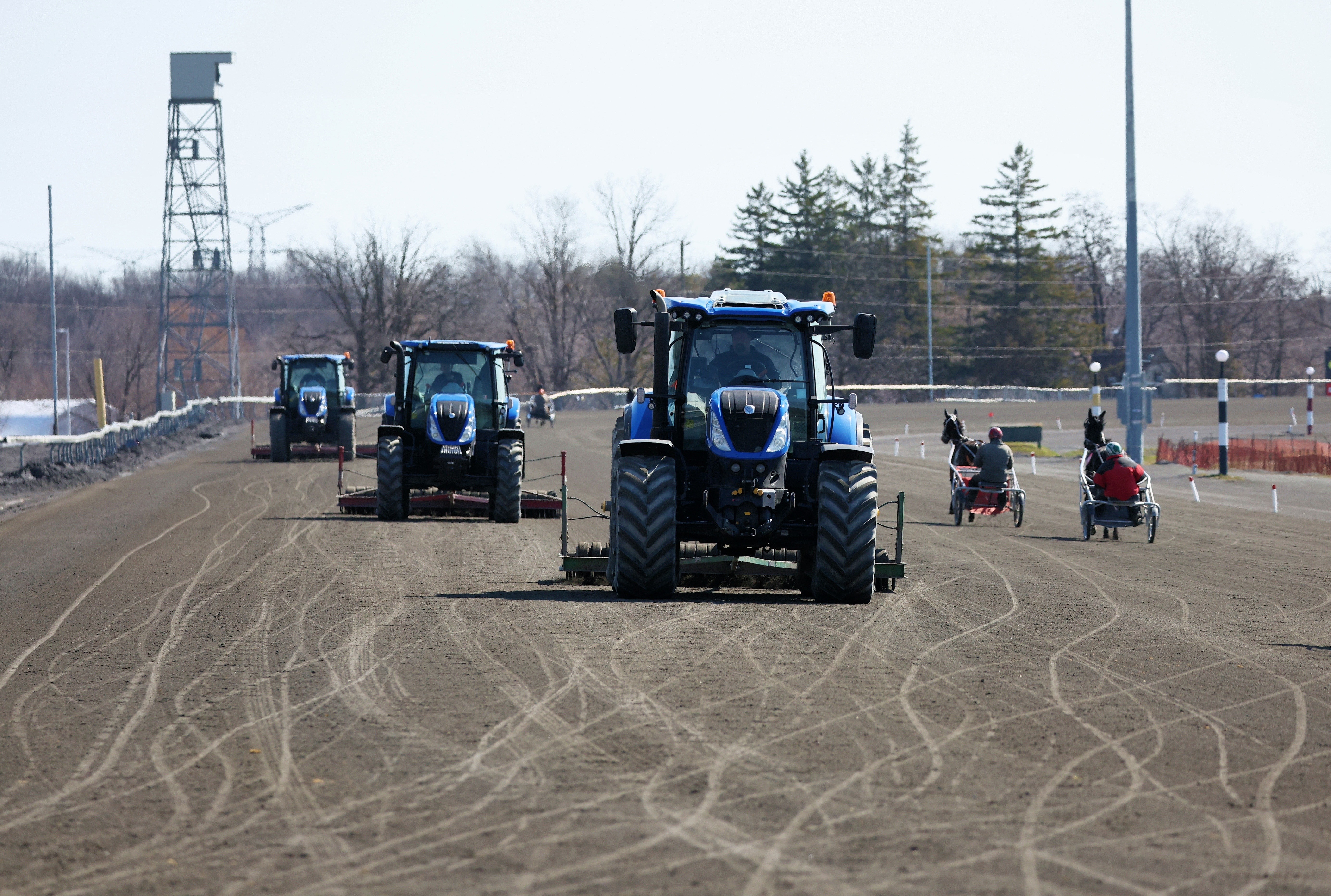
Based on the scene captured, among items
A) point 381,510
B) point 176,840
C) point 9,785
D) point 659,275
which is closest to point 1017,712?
point 176,840

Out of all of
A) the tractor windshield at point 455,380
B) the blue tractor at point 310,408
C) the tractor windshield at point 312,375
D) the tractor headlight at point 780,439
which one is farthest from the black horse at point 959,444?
the tractor windshield at point 312,375

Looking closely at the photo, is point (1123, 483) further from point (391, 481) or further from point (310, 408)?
point (310, 408)

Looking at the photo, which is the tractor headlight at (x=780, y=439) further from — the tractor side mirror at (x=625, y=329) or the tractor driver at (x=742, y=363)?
the tractor side mirror at (x=625, y=329)

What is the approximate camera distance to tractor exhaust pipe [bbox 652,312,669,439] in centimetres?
1225

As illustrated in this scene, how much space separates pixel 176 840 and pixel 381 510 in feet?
49.1

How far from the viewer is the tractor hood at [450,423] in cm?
2130

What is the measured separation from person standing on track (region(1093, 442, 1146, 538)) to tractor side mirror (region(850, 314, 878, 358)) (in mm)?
9427

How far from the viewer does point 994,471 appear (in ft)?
76.9

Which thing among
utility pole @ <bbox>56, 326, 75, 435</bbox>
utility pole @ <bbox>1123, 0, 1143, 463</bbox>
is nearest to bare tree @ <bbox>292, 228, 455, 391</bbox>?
utility pole @ <bbox>56, 326, 75, 435</bbox>

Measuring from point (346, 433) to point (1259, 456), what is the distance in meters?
22.2

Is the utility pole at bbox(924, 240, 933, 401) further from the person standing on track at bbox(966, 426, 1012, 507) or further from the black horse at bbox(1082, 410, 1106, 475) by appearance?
the black horse at bbox(1082, 410, 1106, 475)

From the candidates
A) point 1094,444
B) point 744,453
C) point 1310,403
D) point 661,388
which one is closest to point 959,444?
point 1094,444

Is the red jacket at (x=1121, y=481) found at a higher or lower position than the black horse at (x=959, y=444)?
lower

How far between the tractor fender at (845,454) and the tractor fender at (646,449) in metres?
1.27
